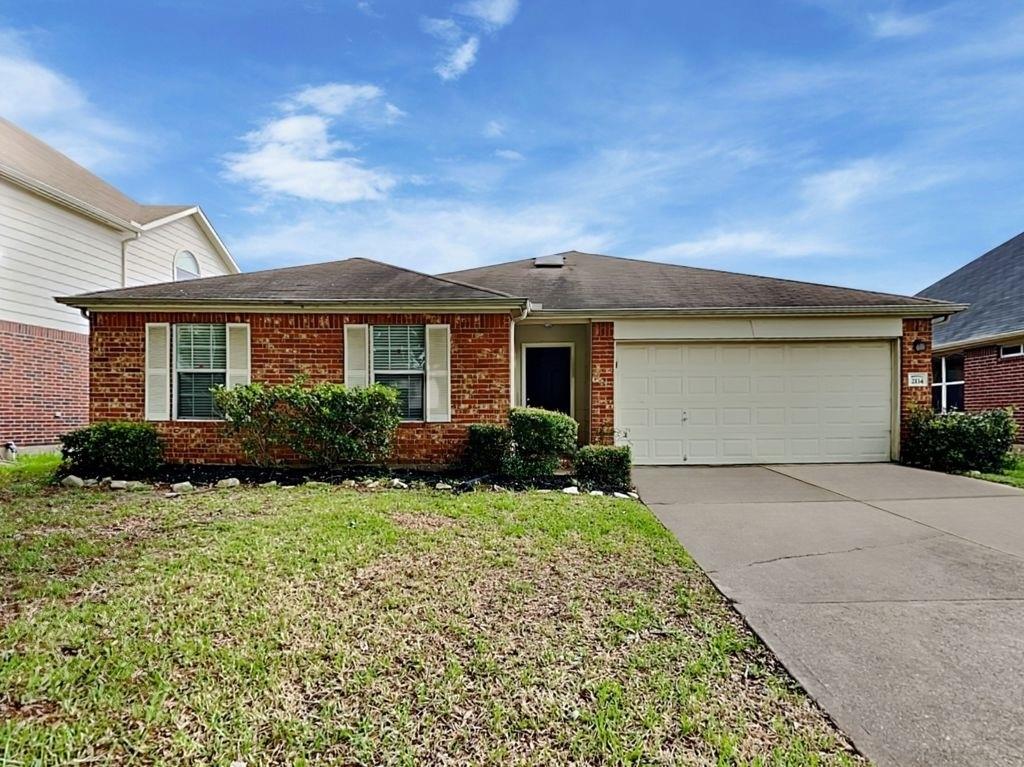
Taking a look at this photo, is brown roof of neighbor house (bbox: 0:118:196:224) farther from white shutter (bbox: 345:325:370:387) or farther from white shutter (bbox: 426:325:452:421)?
white shutter (bbox: 426:325:452:421)

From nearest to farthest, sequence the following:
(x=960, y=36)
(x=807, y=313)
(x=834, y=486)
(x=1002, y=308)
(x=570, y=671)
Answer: (x=570, y=671), (x=834, y=486), (x=960, y=36), (x=807, y=313), (x=1002, y=308)

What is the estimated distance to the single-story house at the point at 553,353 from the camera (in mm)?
→ 8773

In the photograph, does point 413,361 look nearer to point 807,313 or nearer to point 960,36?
point 807,313

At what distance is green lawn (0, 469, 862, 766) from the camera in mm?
2307

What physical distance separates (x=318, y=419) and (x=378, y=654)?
5.80 m

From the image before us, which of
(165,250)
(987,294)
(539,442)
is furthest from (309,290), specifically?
(987,294)

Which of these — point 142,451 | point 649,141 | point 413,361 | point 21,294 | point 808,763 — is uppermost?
point 649,141

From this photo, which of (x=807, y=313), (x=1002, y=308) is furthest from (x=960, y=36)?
(x=1002, y=308)

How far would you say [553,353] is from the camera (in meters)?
10.9

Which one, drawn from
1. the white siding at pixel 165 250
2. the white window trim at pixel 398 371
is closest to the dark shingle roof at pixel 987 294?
the white window trim at pixel 398 371

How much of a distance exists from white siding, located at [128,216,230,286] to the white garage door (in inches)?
497

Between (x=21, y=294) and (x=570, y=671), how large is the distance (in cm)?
1359

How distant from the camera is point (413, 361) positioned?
8.90 meters

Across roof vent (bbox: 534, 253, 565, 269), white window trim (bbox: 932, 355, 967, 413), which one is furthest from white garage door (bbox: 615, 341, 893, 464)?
white window trim (bbox: 932, 355, 967, 413)
